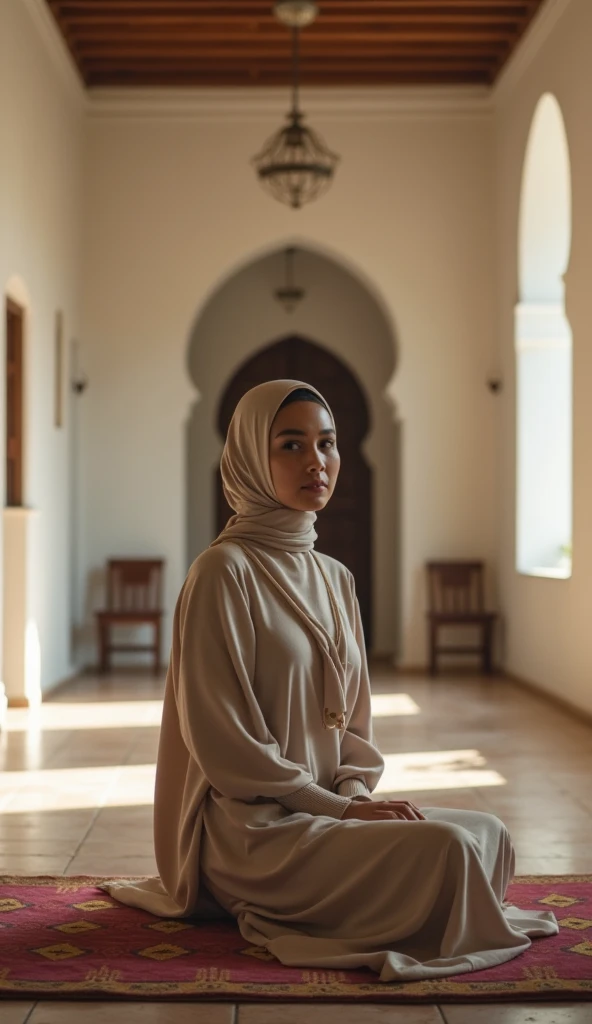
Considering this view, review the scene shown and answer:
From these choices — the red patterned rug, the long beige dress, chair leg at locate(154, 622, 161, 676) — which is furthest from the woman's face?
chair leg at locate(154, 622, 161, 676)

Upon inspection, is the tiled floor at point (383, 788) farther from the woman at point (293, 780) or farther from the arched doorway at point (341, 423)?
the arched doorway at point (341, 423)

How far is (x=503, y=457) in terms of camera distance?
426 inches

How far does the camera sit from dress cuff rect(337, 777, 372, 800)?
10.8 ft

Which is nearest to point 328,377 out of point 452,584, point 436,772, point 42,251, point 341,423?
point 341,423

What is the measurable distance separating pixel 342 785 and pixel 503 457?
7769mm

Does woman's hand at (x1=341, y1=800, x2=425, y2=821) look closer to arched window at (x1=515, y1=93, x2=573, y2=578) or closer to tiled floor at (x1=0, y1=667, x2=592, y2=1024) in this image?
tiled floor at (x1=0, y1=667, x2=592, y2=1024)

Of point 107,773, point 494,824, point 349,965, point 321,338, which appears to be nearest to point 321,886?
point 349,965

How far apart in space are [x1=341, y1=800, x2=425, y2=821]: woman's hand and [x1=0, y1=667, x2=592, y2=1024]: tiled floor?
46cm

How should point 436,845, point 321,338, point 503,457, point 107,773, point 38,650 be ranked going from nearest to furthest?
1. point 436,845
2. point 107,773
3. point 38,650
4. point 503,457
5. point 321,338

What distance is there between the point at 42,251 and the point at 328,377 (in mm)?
4303

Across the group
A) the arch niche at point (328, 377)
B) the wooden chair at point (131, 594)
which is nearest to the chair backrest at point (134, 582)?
the wooden chair at point (131, 594)

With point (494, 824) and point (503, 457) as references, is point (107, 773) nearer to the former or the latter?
point (494, 824)

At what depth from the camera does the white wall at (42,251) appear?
26.7ft

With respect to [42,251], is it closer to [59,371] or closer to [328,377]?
[59,371]
